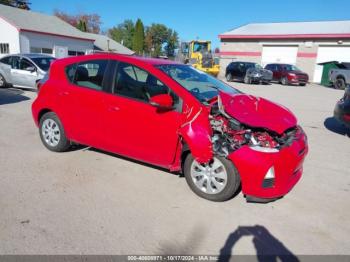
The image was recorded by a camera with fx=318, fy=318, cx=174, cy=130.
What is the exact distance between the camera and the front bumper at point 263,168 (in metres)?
3.50

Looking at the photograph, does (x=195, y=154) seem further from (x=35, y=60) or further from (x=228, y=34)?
(x=228, y=34)

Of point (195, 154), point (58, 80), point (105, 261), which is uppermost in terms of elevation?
point (58, 80)

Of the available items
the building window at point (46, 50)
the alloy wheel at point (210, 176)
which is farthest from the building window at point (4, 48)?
the alloy wheel at point (210, 176)

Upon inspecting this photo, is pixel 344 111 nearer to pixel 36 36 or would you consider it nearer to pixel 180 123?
pixel 180 123

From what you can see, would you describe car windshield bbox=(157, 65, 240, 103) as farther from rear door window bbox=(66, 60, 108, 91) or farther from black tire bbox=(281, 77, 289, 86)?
black tire bbox=(281, 77, 289, 86)

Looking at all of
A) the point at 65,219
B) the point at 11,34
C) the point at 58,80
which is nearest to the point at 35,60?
the point at 58,80

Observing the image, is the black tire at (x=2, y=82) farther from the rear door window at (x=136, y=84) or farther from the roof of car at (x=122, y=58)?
the rear door window at (x=136, y=84)

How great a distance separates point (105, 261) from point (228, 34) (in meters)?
34.7

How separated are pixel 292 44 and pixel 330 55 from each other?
3.72m

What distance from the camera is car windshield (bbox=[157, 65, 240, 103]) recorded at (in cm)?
436

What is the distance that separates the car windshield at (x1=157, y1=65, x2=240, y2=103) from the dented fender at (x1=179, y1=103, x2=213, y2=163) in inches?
14.8

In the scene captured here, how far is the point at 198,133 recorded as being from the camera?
12.4 ft

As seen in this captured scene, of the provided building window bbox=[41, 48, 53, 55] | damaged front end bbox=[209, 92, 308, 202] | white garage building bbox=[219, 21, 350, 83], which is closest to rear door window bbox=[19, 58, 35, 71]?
damaged front end bbox=[209, 92, 308, 202]

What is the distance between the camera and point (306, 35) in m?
29.9
